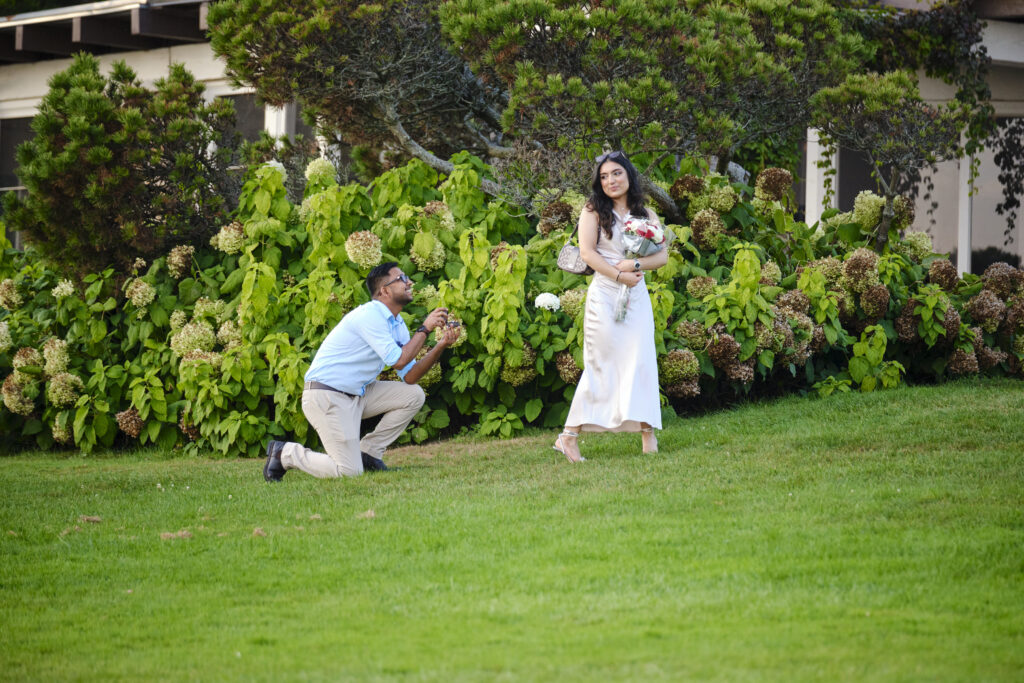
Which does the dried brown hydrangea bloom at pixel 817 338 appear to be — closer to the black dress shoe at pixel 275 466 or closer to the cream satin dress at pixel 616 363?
the cream satin dress at pixel 616 363

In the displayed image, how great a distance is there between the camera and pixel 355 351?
6.51m

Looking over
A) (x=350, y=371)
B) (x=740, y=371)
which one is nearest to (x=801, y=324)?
(x=740, y=371)

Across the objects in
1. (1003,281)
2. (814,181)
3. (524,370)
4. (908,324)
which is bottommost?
(524,370)

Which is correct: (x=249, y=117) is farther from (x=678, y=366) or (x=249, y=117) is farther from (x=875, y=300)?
(x=875, y=300)

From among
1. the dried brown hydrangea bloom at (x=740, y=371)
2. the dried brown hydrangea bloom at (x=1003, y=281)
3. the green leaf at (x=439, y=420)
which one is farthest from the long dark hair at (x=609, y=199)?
the dried brown hydrangea bloom at (x=1003, y=281)

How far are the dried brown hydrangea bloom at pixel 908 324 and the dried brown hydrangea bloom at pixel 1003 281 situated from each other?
0.84 m

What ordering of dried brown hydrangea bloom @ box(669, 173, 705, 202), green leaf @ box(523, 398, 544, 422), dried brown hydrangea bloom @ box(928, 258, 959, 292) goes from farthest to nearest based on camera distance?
dried brown hydrangea bloom @ box(928, 258, 959, 292), dried brown hydrangea bloom @ box(669, 173, 705, 202), green leaf @ box(523, 398, 544, 422)

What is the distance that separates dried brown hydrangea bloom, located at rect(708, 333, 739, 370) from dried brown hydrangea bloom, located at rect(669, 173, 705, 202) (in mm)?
1477

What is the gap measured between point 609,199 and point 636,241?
0.30 metres

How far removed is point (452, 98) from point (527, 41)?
75.4 inches

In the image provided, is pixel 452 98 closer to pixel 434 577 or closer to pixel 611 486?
pixel 611 486

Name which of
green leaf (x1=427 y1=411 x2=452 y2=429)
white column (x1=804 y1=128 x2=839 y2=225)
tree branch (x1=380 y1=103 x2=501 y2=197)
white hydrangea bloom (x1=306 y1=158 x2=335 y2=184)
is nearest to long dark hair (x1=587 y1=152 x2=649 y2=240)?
green leaf (x1=427 y1=411 x2=452 y2=429)

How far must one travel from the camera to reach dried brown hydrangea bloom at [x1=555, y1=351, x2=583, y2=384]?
7.66m

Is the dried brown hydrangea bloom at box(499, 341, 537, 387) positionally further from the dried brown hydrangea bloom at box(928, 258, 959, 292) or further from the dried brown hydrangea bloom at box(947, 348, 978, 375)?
the dried brown hydrangea bloom at box(928, 258, 959, 292)
